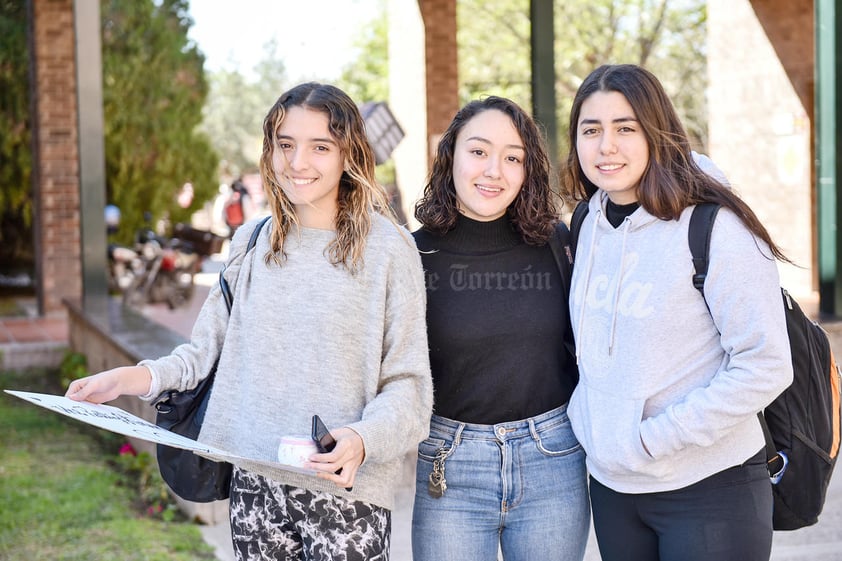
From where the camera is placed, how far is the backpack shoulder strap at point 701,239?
1909mm

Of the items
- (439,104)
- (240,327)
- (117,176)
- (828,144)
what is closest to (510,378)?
(240,327)

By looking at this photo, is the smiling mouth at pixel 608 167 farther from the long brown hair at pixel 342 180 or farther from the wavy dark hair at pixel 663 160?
the long brown hair at pixel 342 180

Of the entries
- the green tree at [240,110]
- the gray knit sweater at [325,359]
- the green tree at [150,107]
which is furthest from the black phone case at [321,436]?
the green tree at [240,110]

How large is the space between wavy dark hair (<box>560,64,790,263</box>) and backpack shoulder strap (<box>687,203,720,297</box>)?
35 mm

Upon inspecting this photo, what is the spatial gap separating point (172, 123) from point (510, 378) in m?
12.1

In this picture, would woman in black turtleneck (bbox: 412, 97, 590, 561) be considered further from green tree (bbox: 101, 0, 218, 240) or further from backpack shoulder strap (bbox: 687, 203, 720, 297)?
green tree (bbox: 101, 0, 218, 240)

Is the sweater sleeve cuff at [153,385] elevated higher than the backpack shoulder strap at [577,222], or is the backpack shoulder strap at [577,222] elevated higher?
the backpack shoulder strap at [577,222]

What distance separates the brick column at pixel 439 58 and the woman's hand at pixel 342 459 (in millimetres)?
9663

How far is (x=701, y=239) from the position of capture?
6.30 feet

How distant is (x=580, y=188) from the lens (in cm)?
233

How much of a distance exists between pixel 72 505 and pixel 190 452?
273cm

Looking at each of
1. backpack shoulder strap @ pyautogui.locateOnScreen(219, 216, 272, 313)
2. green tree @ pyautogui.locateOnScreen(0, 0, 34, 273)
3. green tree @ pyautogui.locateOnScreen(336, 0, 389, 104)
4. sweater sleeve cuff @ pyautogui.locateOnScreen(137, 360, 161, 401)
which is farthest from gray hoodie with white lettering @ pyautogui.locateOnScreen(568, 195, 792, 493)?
green tree @ pyautogui.locateOnScreen(336, 0, 389, 104)

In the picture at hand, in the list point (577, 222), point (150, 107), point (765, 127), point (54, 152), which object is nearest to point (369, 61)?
point (150, 107)

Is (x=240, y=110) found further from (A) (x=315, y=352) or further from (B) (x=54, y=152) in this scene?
(A) (x=315, y=352)
